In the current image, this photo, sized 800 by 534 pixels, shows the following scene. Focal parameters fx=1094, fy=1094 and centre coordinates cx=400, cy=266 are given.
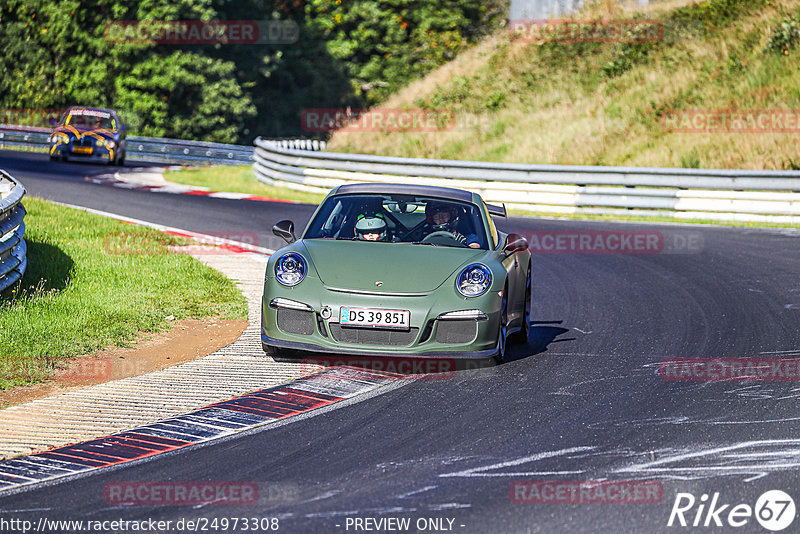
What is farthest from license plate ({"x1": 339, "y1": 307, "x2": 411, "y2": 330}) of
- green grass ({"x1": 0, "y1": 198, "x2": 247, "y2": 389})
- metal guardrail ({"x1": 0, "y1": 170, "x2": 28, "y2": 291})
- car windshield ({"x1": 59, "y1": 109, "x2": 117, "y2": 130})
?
car windshield ({"x1": 59, "y1": 109, "x2": 117, "y2": 130})

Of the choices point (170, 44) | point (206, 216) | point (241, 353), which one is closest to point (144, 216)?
point (206, 216)

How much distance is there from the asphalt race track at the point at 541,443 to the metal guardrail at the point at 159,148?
29862 mm

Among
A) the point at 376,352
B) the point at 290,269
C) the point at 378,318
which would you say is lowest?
the point at 376,352

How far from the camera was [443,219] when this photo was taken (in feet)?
30.6

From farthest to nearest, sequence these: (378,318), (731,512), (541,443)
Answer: (378,318) < (541,443) < (731,512)

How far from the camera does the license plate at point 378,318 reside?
791 cm

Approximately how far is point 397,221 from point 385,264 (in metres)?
1.11

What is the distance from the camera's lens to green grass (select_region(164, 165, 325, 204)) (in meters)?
24.1

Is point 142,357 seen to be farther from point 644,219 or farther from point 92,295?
point 644,219

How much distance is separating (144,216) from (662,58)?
1791cm

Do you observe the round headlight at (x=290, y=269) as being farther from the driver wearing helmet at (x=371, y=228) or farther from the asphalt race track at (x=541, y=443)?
the asphalt race track at (x=541, y=443)

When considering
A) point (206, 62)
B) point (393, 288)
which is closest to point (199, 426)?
point (393, 288)

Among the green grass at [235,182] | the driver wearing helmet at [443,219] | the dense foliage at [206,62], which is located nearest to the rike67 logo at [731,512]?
the driver wearing helmet at [443,219]

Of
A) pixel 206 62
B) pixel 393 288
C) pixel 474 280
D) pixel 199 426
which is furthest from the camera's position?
pixel 206 62
